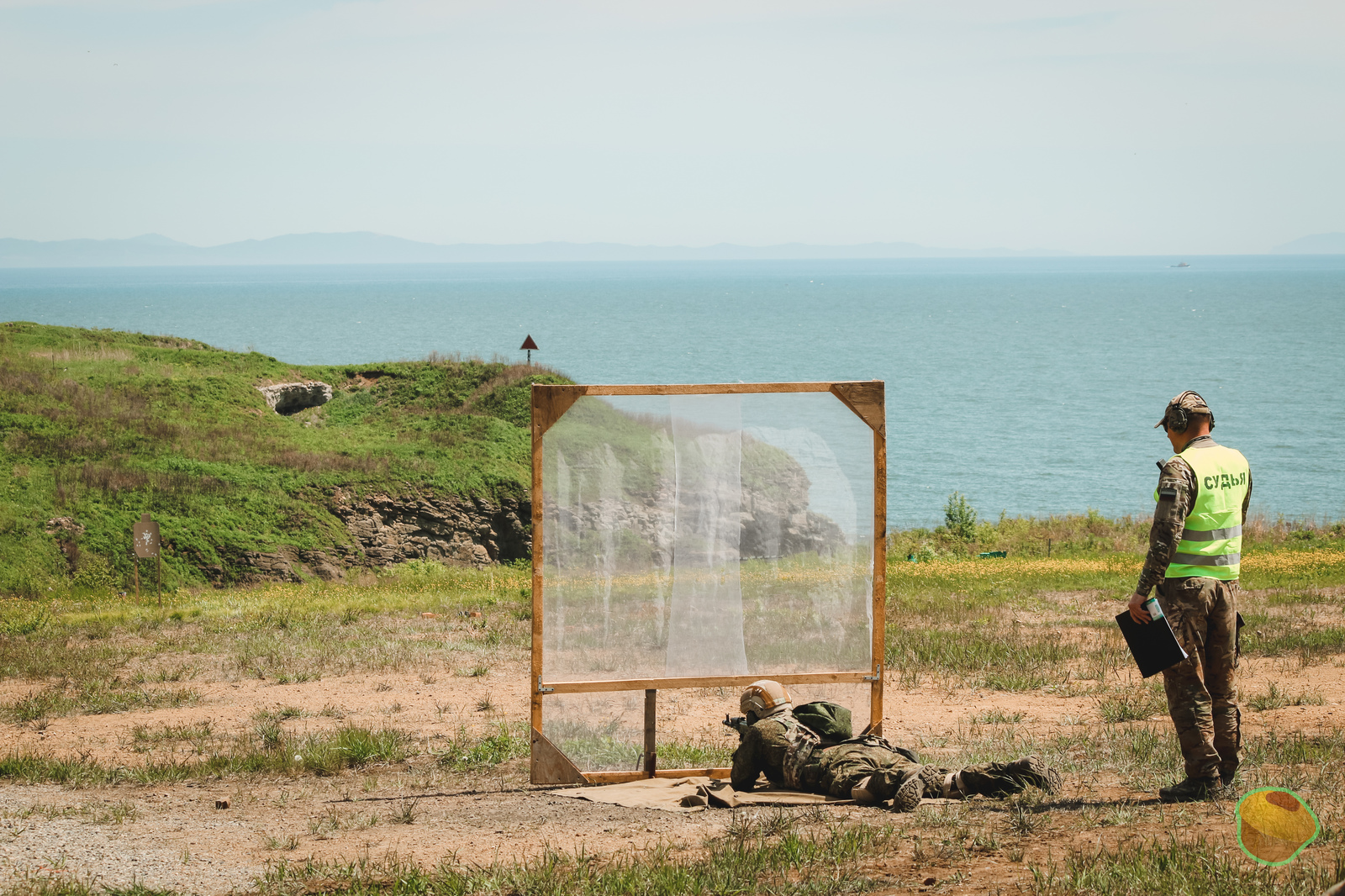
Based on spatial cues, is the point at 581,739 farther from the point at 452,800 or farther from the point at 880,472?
the point at 880,472

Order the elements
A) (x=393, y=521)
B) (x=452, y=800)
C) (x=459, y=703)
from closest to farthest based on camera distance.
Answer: (x=452, y=800) < (x=459, y=703) < (x=393, y=521)

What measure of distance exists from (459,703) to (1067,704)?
6.13 m

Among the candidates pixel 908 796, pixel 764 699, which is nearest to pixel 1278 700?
pixel 908 796

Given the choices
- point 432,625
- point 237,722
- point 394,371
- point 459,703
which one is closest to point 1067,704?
point 459,703

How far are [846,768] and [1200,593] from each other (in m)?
2.49

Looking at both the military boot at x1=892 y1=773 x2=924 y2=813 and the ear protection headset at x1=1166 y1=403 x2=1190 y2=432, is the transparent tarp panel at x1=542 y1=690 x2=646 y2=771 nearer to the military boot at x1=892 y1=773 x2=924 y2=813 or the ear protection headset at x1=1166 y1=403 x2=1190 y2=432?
the military boot at x1=892 y1=773 x2=924 y2=813

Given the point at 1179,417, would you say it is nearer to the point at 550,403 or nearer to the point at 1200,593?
the point at 1200,593

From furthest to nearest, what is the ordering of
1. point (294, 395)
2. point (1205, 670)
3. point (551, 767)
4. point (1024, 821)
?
point (294, 395) < point (551, 767) < point (1205, 670) < point (1024, 821)

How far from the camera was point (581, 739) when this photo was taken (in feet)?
27.1

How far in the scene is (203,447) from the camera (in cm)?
2881

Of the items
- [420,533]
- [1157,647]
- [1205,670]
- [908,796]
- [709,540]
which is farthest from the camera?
[420,533]

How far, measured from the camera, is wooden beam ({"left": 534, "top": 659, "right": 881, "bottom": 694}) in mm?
8078

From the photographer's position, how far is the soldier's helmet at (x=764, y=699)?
7.87 meters

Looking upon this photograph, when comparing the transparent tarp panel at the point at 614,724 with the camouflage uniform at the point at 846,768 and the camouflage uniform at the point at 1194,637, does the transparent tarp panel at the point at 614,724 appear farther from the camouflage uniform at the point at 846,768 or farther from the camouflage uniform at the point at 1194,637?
the camouflage uniform at the point at 1194,637
